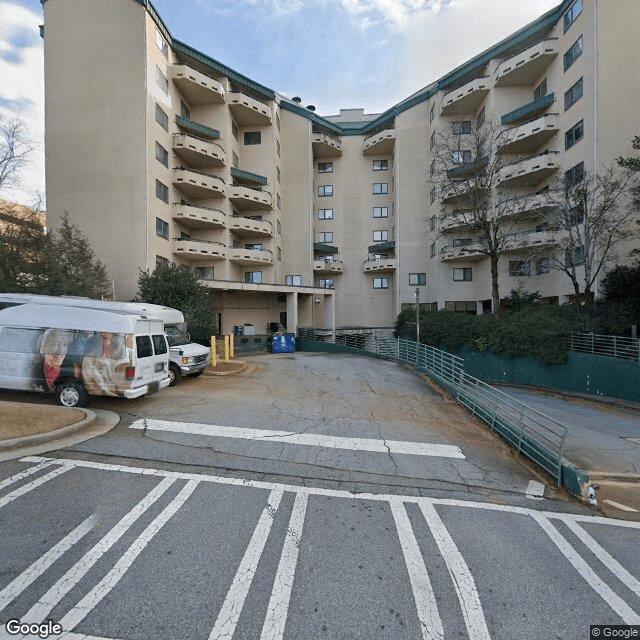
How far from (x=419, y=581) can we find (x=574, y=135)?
27.0 meters

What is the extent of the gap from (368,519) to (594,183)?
23178 millimetres

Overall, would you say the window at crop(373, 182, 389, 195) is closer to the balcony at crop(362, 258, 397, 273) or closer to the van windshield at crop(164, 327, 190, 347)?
the balcony at crop(362, 258, 397, 273)

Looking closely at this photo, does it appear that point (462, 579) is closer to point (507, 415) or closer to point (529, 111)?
point (507, 415)

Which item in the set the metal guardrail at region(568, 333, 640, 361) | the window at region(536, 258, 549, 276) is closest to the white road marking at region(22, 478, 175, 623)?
the metal guardrail at region(568, 333, 640, 361)

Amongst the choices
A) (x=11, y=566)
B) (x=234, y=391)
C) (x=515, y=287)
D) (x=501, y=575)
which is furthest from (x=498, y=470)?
(x=515, y=287)

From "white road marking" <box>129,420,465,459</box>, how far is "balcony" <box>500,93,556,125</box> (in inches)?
1058

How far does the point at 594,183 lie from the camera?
1775cm

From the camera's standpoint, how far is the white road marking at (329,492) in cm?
407

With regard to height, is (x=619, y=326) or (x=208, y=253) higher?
(x=208, y=253)

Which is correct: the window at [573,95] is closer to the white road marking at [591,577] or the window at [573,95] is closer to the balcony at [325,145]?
the balcony at [325,145]

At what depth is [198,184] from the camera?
76.1 ft

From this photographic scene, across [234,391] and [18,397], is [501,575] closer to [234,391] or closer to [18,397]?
[234,391]

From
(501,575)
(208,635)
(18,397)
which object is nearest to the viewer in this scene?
(208,635)

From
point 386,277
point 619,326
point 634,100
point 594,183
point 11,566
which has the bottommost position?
point 11,566
